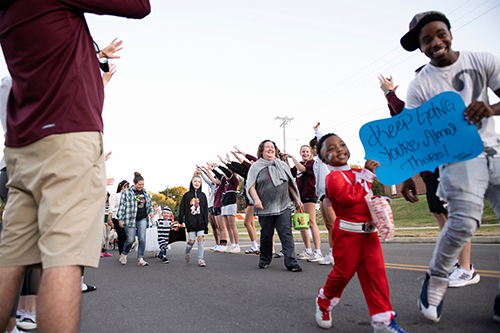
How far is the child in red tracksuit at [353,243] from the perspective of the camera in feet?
8.71

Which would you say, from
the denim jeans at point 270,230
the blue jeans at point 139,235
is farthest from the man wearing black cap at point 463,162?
the blue jeans at point 139,235

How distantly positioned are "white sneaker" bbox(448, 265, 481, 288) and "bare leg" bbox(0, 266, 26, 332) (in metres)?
4.03

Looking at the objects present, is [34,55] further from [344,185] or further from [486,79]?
[486,79]

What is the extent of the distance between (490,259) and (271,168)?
151 inches

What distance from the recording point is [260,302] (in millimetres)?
3844

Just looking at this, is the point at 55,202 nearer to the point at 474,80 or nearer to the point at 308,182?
the point at 474,80

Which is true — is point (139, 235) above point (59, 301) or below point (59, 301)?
below

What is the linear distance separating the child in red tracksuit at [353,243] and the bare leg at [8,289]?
82.8 inches

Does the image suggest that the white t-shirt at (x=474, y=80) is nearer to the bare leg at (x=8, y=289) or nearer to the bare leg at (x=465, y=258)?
the bare leg at (x=465, y=258)

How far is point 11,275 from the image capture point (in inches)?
66.2

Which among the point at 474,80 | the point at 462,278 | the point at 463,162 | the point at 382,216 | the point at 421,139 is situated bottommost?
the point at 462,278

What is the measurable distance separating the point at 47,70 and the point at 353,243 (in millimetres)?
2312

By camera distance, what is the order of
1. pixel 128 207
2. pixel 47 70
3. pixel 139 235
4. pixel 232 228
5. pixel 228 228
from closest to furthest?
pixel 47 70
pixel 128 207
pixel 139 235
pixel 232 228
pixel 228 228

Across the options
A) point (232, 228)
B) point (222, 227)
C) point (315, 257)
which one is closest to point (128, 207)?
point (232, 228)
